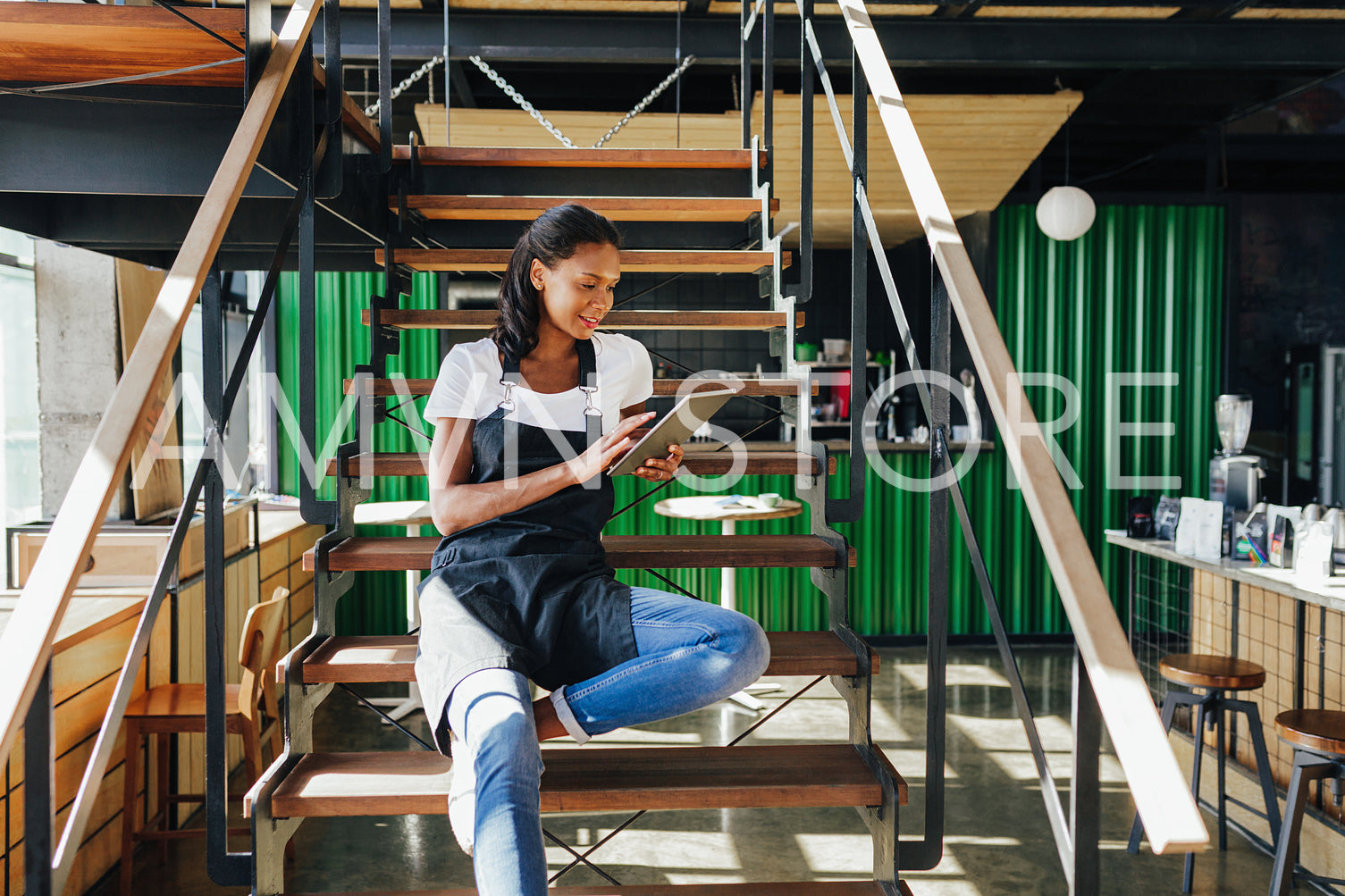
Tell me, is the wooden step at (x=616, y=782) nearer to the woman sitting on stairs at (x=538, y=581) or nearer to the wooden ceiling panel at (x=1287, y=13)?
the woman sitting on stairs at (x=538, y=581)

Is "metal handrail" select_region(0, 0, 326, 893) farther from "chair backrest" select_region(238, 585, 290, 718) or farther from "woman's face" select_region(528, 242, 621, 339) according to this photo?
"chair backrest" select_region(238, 585, 290, 718)

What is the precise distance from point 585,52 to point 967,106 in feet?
6.29

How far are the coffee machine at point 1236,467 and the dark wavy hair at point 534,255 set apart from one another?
294 centimetres

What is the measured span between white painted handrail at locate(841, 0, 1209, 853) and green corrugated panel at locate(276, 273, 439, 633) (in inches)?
185

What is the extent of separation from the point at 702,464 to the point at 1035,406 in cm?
429

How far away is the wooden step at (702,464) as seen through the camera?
2.21 m

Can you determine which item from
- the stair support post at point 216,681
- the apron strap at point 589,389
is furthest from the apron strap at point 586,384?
the stair support post at point 216,681

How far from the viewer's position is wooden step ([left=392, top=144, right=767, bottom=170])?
296 cm

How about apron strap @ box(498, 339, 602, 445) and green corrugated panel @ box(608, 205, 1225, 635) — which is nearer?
apron strap @ box(498, 339, 602, 445)

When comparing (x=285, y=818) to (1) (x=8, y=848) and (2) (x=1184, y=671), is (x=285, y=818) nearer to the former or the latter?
(1) (x=8, y=848)

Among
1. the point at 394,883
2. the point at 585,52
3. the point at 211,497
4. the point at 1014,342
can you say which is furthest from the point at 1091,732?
the point at 1014,342

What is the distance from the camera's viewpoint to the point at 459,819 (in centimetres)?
147

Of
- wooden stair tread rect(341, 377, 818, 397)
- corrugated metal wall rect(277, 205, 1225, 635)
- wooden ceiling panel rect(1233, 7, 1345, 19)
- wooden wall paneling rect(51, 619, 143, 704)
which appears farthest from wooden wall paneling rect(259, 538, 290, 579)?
wooden ceiling panel rect(1233, 7, 1345, 19)

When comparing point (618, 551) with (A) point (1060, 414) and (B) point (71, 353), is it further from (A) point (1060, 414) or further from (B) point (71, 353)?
(A) point (1060, 414)
